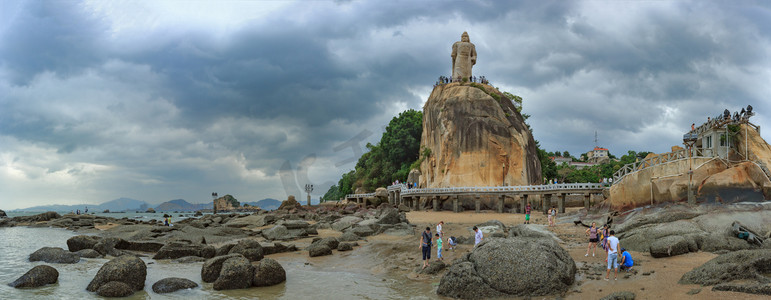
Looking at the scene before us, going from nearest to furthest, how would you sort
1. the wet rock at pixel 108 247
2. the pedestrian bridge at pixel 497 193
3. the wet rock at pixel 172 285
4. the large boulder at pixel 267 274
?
the wet rock at pixel 172 285 → the large boulder at pixel 267 274 → the wet rock at pixel 108 247 → the pedestrian bridge at pixel 497 193

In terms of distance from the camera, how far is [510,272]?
12.3m

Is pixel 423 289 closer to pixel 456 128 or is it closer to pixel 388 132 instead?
pixel 456 128

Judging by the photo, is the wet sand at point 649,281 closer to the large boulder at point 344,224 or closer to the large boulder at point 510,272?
the large boulder at point 510,272

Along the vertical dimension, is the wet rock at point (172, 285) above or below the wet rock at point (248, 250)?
Result: below

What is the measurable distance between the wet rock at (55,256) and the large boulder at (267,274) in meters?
9.69

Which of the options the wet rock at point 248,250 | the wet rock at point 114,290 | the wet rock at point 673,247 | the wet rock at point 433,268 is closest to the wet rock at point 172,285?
the wet rock at point 114,290

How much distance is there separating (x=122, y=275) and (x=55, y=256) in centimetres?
808

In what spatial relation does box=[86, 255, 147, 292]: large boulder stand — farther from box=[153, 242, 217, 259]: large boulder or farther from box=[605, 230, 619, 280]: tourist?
box=[605, 230, 619, 280]: tourist

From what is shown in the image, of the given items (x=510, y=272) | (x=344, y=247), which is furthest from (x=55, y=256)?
(x=510, y=272)

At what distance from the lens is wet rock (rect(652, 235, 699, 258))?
51.1 ft

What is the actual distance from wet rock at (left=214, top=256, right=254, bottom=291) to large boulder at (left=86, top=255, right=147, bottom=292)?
7.57 ft

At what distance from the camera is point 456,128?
60.4m

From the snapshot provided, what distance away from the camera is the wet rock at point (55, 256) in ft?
61.7

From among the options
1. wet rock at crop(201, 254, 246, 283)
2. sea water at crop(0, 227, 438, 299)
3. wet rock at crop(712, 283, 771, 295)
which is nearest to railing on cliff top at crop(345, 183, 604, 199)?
sea water at crop(0, 227, 438, 299)
